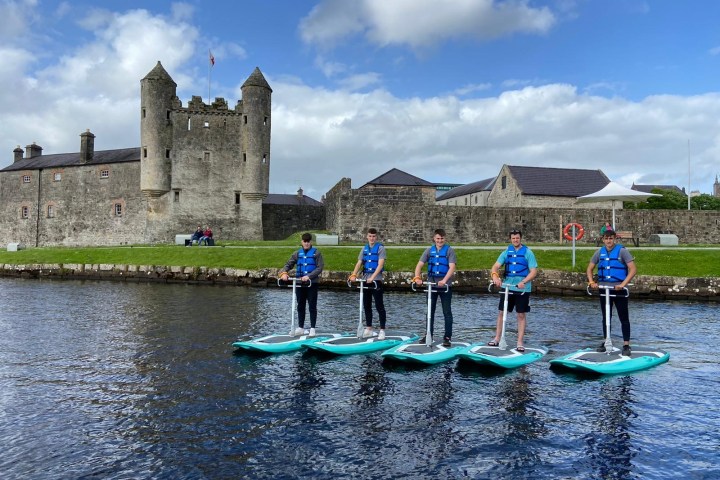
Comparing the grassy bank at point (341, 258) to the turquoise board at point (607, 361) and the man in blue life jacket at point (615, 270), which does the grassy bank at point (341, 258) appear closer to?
the man in blue life jacket at point (615, 270)

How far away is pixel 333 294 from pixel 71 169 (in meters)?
47.5

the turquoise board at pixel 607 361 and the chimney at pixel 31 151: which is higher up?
the chimney at pixel 31 151

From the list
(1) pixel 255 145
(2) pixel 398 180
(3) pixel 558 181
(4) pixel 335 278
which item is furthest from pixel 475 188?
(4) pixel 335 278

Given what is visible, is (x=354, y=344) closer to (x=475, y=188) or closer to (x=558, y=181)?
(x=558, y=181)

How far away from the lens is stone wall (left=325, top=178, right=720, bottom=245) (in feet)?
125

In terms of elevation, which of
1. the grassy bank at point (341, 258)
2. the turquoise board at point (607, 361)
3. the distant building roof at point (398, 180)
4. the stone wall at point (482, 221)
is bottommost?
the turquoise board at point (607, 361)

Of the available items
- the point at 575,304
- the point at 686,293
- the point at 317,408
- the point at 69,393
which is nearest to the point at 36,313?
the point at 69,393

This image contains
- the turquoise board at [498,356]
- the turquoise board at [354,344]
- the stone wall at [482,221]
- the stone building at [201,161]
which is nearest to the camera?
the turquoise board at [498,356]

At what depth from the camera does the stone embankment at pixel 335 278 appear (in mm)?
22328

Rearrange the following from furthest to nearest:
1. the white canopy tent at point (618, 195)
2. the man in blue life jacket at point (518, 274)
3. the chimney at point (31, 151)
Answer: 1. the chimney at point (31, 151)
2. the white canopy tent at point (618, 195)
3. the man in blue life jacket at point (518, 274)

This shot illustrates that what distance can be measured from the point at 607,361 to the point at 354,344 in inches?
193

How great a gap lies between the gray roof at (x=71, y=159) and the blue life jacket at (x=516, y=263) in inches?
2021

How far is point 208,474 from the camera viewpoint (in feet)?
19.4

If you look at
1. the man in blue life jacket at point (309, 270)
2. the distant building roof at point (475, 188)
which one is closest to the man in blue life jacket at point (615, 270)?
the man in blue life jacket at point (309, 270)
